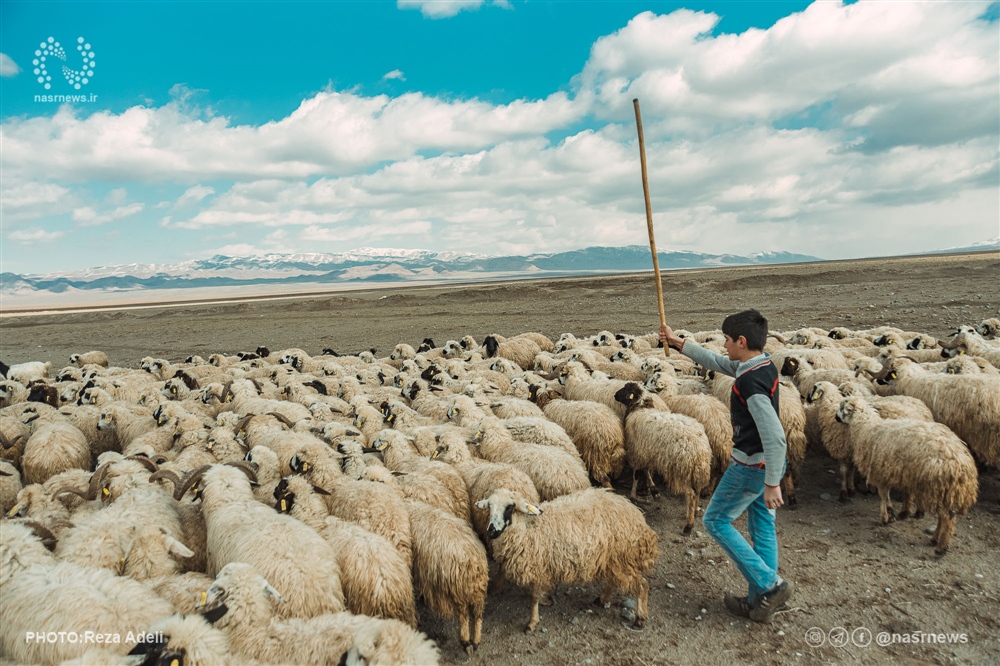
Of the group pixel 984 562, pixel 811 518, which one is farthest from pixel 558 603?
pixel 984 562

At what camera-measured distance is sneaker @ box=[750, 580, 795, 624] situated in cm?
502

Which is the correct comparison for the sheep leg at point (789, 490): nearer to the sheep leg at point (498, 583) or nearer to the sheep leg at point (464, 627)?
the sheep leg at point (498, 583)

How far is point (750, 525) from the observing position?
518 centimetres

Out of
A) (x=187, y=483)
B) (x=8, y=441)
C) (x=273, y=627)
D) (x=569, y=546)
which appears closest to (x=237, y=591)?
(x=273, y=627)

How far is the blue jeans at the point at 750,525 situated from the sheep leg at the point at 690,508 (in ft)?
5.41

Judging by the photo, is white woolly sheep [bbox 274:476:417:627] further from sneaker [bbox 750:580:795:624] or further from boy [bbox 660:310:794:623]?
sneaker [bbox 750:580:795:624]

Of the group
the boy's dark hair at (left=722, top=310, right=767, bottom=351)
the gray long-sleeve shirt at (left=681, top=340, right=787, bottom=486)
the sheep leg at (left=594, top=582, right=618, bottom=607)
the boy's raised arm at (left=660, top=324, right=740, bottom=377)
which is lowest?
the sheep leg at (left=594, top=582, right=618, bottom=607)

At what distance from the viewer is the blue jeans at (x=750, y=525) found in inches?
195

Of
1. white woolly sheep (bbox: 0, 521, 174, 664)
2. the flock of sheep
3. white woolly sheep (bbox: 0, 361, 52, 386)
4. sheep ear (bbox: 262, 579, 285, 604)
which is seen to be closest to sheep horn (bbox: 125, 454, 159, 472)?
the flock of sheep

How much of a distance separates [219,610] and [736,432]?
14.5ft

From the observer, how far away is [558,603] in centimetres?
575

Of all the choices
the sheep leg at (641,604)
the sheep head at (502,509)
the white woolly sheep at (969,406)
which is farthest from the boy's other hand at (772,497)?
the white woolly sheep at (969,406)

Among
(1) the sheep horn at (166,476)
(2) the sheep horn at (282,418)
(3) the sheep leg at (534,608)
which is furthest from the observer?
(2) the sheep horn at (282,418)

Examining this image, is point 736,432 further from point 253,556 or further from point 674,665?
point 253,556
